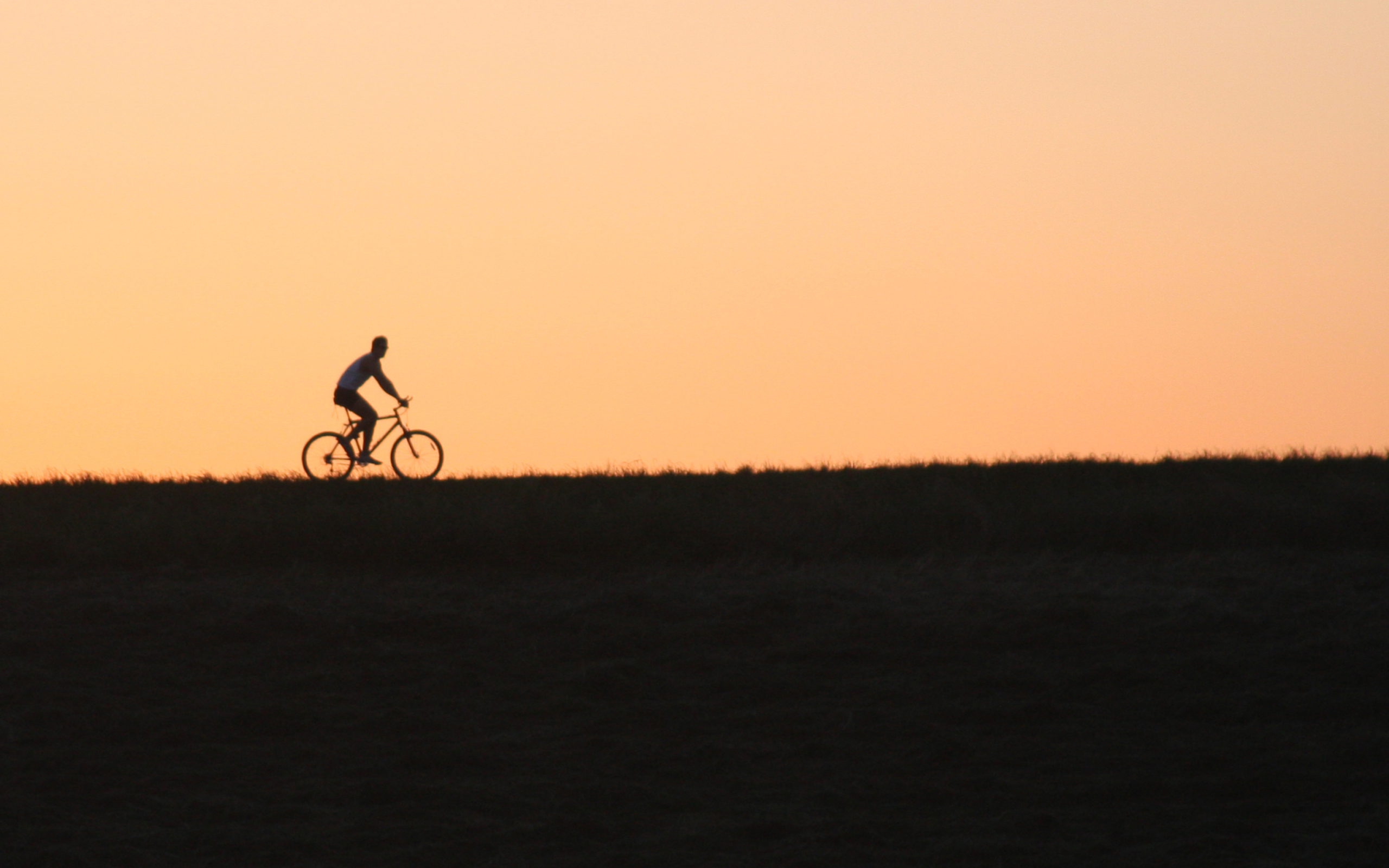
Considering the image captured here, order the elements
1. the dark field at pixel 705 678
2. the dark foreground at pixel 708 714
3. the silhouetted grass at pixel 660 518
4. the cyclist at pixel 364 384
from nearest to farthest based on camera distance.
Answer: the dark foreground at pixel 708 714 < the dark field at pixel 705 678 < the silhouetted grass at pixel 660 518 < the cyclist at pixel 364 384

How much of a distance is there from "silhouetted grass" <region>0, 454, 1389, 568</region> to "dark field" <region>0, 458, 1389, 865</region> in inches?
2.4

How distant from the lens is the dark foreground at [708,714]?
1105cm

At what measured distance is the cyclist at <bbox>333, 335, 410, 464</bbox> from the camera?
2084 cm

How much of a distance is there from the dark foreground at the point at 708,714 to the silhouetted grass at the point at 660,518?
0.67 m

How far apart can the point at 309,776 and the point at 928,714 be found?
496 cm

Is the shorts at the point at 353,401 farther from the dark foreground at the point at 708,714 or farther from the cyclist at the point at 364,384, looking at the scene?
the dark foreground at the point at 708,714

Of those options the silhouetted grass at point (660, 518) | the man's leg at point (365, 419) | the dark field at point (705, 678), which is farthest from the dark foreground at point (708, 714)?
the man's leg at point (365, 419)

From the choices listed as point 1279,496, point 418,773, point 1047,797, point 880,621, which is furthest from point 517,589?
point 1279,496

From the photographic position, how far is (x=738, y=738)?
12945 millimetres

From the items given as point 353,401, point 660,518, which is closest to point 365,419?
point 353,401

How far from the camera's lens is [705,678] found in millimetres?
14461

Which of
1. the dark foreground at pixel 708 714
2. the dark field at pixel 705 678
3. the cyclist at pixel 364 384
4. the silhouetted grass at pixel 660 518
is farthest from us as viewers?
the cyclist at pixel 364 384

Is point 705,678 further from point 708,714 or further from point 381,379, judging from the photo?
point 381,379

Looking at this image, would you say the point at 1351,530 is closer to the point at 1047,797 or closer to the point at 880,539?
the point at 880,539
